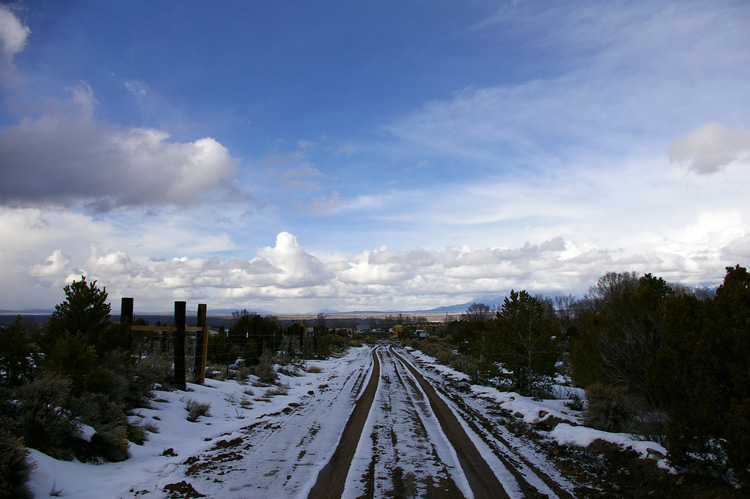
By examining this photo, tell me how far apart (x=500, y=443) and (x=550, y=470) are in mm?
1682

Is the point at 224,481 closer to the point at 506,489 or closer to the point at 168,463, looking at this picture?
the point at 168,463

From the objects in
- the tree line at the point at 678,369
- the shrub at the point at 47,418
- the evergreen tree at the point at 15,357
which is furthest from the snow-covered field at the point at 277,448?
the evergreen tree at the point at 15,357

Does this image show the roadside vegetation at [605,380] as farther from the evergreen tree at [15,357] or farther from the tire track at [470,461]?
the tire track at [470,461]

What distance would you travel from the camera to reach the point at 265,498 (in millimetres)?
5352

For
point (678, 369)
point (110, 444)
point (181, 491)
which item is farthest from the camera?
point (110, 444)

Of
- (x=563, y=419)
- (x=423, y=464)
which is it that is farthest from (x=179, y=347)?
(x=563, y=419)

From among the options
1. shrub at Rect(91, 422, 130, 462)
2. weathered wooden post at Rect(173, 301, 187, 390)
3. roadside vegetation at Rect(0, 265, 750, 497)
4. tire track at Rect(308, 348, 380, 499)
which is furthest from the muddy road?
weathered wooden post at Rect(173, 301, 187, 390)

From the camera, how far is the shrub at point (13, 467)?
4559 millimetres

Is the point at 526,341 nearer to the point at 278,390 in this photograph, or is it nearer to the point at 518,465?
the point at 518,465

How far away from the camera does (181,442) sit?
8.08 m

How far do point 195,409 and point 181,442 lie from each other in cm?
209

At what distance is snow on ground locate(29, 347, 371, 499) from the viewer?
537 centimetres

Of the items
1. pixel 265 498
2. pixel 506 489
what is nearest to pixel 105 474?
pixel 265 498

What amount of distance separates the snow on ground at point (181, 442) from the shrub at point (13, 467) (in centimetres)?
16
